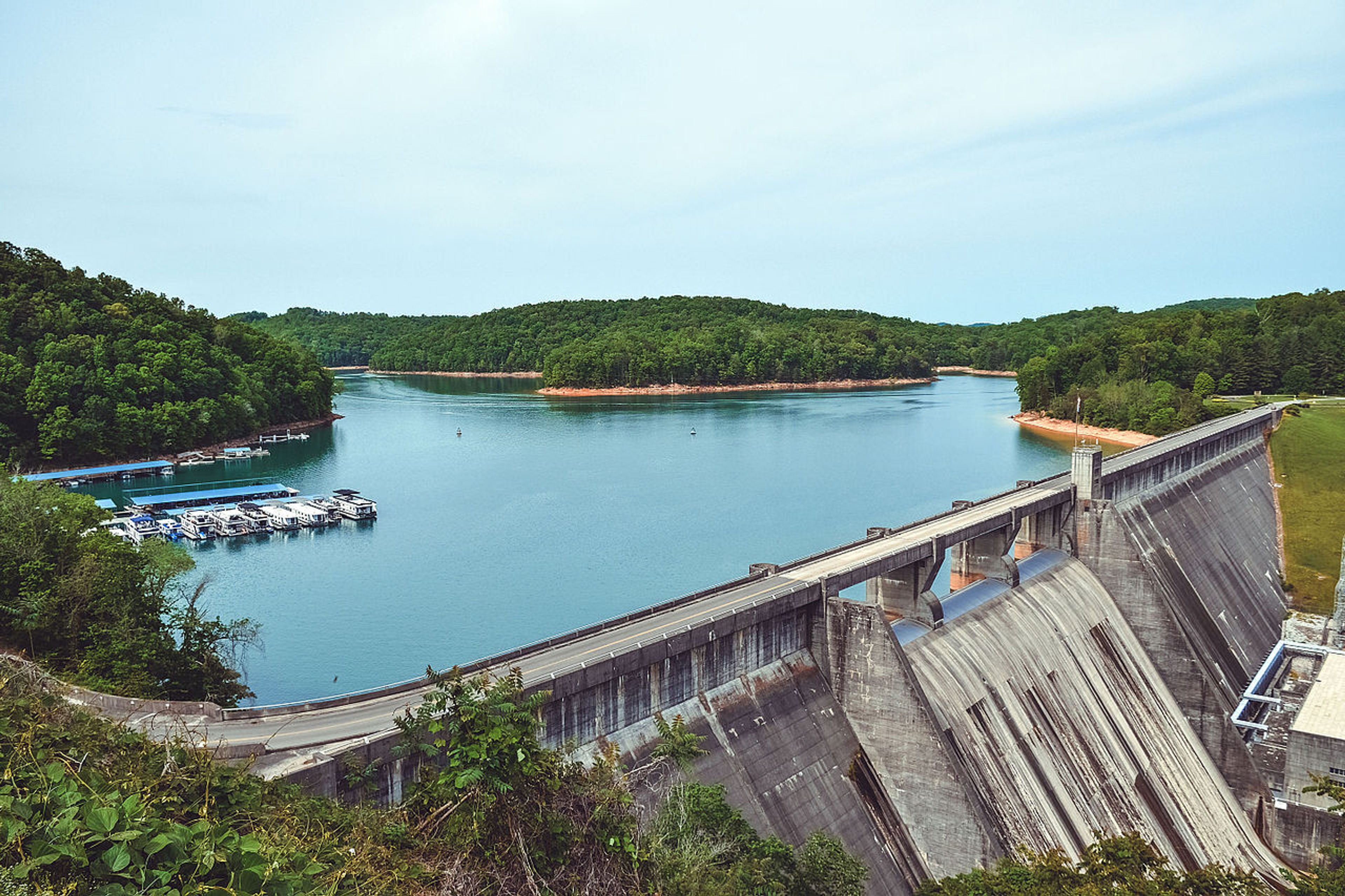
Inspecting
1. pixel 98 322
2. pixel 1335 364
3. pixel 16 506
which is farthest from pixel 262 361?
pixel 1335 364

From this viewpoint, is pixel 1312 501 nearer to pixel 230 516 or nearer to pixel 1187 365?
pixel 1187 365

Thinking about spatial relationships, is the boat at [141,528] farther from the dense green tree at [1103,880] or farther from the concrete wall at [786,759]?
the dense green tree at [1103,880]

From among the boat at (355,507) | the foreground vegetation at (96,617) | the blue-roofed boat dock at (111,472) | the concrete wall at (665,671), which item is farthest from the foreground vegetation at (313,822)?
the blue-roofed boat dock at (111,472)

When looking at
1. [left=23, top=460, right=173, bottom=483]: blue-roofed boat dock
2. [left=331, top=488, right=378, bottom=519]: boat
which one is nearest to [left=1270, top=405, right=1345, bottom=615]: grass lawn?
[left=331, top=488, right=378, bottom=519]: boat

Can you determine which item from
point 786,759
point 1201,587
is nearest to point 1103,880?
point 786,759

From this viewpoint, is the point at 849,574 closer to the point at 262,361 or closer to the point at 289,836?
the point at 289,836
